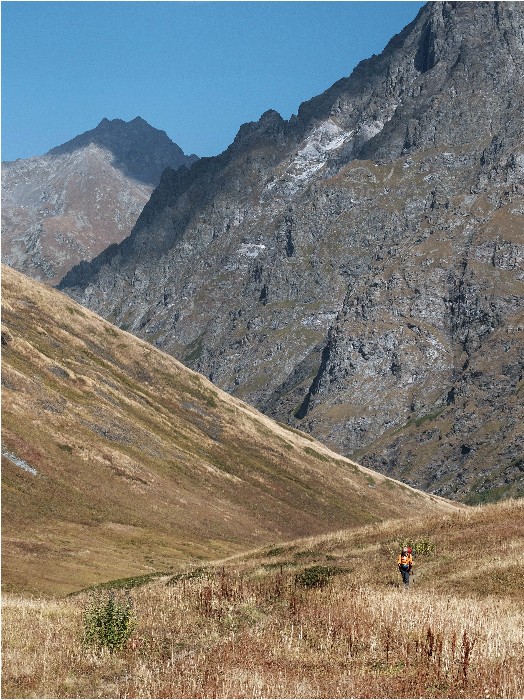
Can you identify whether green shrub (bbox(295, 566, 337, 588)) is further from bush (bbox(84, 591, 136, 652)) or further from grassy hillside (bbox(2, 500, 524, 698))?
bush (bbox(84, 591, 136, 652))

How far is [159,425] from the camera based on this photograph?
140 metres

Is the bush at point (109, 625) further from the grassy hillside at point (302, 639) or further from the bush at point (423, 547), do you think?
the bush at point (423, 547)

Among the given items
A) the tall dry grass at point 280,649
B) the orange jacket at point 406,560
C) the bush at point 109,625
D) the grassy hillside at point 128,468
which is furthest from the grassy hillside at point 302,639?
the grassy hillside at point 128,468

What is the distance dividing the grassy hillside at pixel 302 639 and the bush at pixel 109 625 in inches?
15.6

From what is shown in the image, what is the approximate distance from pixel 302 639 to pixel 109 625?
5.52 m

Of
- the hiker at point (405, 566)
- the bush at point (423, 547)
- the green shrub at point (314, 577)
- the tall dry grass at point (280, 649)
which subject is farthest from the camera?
the bush at point (423, 547)

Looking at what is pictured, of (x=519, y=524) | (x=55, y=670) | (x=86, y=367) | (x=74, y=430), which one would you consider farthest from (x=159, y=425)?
(x=55, y=670)

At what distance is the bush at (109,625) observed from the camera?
26031mm

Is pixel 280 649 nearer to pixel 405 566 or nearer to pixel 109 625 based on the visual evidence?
pixel 109 625

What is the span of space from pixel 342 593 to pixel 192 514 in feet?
265

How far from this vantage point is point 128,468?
380 ft

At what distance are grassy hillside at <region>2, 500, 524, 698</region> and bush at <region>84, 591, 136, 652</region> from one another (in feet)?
1.30

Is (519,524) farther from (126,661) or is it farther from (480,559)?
(126,661)

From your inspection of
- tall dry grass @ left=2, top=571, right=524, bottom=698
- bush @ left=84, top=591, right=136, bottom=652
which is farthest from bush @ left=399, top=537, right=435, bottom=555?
bush @ left=84, top=591, right=136, bottom=652
